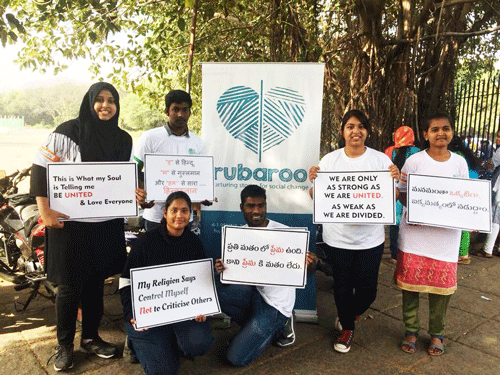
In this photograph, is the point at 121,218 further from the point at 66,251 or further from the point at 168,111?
the point at 168,111

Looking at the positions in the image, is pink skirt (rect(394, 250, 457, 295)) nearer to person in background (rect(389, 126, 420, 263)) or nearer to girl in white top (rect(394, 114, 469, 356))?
girl in white top (rect(394, 114, 469, 356))

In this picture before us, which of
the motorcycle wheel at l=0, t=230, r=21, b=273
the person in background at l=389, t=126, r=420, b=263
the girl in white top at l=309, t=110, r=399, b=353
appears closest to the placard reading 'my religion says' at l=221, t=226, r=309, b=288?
the girl in white top at l=309, t=110, r=399, b=353

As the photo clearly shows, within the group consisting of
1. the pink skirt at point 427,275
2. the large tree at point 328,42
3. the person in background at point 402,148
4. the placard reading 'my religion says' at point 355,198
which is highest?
the large tree at point 328,42

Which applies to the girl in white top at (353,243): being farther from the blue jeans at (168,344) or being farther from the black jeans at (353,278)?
the blue jeans at (168,344)

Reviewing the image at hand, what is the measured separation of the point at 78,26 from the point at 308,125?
14.8 ft

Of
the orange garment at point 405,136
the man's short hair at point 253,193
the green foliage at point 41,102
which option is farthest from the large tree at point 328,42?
the green foliage at point 41,102

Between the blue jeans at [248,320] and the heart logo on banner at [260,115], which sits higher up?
the heart logo on banner at [260,115]

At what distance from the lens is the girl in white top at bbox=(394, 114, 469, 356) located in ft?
9.63

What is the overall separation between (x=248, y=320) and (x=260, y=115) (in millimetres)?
1559

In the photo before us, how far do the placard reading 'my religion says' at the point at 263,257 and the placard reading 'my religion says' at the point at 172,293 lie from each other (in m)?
0.15

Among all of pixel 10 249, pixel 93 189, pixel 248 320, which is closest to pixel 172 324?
pixel 248 320

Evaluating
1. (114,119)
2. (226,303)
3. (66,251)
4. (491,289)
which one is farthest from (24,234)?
(491,289)

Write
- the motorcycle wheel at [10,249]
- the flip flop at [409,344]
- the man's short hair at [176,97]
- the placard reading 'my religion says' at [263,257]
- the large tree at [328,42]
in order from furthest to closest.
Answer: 1. the large tree at [328,42]
2. the motorcycle wheel at [10,249]
3. the man's short hair at [176,97]
4. the flip flop at [409,344]
5. the placard reading 'my religion says' at [263,257]

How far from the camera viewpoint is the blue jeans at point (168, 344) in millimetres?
2564
